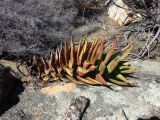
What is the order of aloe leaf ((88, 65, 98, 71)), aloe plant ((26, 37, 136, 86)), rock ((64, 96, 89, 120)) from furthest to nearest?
aloe plant ((26, 37, 136, 86)), aloe leaf ((88, 65, 98, 71)), rock ((64, 96, 89, 120))

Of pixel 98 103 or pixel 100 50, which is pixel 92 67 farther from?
pixel 98 103

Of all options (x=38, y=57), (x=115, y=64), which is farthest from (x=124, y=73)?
(x=38, y=57)

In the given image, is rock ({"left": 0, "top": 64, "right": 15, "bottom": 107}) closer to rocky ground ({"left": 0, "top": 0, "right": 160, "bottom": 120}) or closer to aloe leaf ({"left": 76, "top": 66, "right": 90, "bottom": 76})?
rocky ground ({"left": 0, "top": 0, "right": 160, "bottom": 120})

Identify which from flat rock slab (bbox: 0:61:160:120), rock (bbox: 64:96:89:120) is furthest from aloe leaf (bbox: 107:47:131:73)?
rock (bbox: 64:96:89:120)

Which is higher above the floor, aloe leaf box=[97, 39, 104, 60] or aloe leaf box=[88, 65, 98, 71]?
aloe leaf box=[97, 39, 104, 60]

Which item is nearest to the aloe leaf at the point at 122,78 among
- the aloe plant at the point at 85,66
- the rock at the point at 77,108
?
the aloe plant at the point at 85,66

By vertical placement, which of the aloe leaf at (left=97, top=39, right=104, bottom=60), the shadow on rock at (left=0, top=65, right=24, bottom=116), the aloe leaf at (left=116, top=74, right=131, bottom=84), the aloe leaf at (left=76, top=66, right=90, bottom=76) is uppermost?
the aloe leaf at (left=97, top=39, right=104, bottom=60)

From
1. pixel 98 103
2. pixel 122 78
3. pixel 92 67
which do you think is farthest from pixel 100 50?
pixel 98 103
